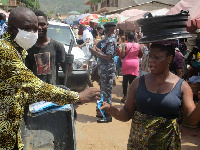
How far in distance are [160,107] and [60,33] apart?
6.33 m

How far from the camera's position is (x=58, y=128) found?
3.20m

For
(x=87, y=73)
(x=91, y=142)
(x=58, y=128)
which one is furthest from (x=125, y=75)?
(x=58, y=128)

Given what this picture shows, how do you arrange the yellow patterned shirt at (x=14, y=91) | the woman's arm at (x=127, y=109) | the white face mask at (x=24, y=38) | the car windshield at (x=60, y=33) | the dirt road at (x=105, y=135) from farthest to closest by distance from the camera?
the car windshield at (x=60, y=33) → the dirt road at (x=105, y=135) → the woman's arm at (x=127, y=109) → the white face mask at (x=24, y=38) → the yellow patterned shirt at (x=14, y=91)

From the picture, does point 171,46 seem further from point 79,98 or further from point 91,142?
point 91,142

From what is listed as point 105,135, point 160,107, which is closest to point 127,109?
point 160,107

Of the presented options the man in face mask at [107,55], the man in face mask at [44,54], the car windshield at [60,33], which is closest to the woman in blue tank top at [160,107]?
the man in face mask at [44,54]

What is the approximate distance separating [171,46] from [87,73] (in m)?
4.91

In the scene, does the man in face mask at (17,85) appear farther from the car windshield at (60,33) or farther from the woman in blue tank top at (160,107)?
the car windshield at (60,33)

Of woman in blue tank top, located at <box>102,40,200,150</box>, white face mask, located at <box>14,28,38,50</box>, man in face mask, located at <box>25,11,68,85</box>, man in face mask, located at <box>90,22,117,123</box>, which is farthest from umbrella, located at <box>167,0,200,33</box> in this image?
white face mask, located at <box>14,28,38,50</box>

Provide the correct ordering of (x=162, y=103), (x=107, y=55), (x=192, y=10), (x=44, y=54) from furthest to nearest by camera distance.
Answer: (x=192, y=10), (x=107, y=55), (x=44, y=54), (x=162, y=103)

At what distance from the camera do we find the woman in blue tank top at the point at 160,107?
2.33m

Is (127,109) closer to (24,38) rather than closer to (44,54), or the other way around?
(24,38)

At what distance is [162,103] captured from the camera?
234 cm

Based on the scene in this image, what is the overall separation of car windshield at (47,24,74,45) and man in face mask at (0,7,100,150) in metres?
5.68
